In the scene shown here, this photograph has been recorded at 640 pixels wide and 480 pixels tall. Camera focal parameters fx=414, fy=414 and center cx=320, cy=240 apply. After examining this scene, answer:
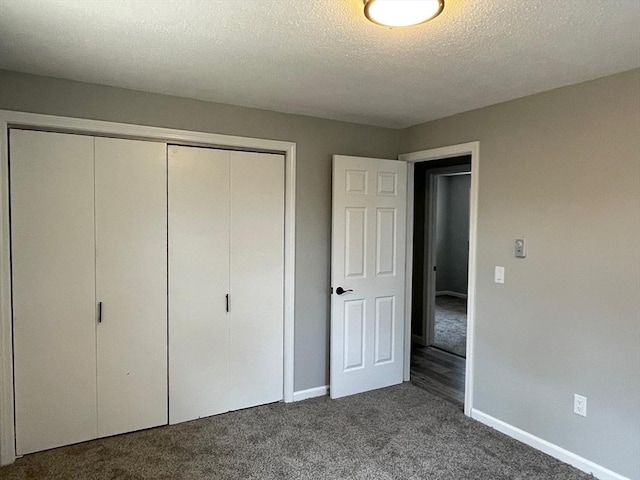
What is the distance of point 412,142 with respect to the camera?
3.81m

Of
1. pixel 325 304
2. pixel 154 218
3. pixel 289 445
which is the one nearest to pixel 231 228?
pixel 154 218

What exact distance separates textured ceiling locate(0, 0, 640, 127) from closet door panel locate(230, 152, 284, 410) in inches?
23.5

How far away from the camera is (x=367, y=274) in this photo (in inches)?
141

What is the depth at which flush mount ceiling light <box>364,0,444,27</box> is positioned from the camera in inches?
59.4

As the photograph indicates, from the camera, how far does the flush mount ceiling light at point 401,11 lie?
1.51 m

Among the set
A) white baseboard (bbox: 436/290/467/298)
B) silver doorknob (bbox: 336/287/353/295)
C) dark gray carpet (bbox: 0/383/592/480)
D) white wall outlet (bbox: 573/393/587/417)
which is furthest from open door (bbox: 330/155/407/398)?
white baseboard (bbox: 436/290/467/298)

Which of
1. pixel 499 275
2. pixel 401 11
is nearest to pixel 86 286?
pixel 401 11

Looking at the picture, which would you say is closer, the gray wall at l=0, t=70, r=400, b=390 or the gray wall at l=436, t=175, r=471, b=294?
the gray wall at l=0, t=70, r=400, b=390

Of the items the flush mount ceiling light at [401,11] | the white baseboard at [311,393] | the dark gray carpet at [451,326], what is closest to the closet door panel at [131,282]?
the white baseboard at [311,393]

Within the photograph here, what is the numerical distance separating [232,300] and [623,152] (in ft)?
8.88

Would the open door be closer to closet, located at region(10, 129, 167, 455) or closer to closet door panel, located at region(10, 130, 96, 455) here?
closet, located at region(10, 129, 167, 455)

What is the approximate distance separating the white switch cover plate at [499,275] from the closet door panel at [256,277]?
1.63 m

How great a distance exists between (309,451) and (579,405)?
170 cm

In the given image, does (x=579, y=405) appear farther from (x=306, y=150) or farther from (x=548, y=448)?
(x=306, y=150)
